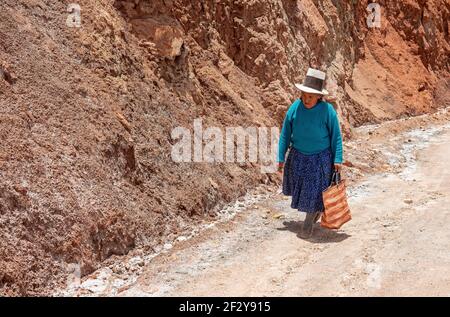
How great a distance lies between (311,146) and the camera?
590 centimetres

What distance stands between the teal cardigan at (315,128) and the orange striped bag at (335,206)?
248mm

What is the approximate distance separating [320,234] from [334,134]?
102cm

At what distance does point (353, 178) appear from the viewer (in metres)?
8.70

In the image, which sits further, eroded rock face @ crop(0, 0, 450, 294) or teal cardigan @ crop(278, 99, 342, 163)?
teal cardigan @ crop(278, 99, 342, 163)

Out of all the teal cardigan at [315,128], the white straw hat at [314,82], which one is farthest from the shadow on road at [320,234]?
the white straw hat at [314,82]

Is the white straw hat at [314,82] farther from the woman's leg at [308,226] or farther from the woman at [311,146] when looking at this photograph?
the woman's leg at [308,226]

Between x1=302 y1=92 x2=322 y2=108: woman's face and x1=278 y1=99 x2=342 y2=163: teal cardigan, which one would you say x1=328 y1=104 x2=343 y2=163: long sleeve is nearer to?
x1=278 y1=99 x2=342 y2=163: teal cardigan

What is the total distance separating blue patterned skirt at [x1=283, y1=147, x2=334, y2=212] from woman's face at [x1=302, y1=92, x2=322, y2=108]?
1.65 ft

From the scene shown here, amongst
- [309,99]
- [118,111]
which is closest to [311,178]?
[309,99]

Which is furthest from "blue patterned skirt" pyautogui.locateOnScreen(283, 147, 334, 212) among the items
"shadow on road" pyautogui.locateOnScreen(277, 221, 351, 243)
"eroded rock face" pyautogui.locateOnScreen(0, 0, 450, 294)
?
"eroded rock face" pyautogui.locateOnScreen(0, 0, 450, 294)

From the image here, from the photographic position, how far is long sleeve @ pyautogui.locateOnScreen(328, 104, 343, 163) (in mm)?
5812

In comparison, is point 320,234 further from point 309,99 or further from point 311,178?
point 309,99

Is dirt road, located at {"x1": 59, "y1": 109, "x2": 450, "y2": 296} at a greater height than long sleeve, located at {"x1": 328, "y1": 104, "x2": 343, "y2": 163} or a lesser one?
lesser

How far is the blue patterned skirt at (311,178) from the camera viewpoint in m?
5.90
